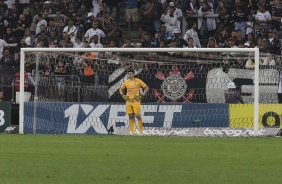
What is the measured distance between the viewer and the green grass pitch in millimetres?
13469

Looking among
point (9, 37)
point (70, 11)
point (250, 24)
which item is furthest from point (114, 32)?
point (250, 24)

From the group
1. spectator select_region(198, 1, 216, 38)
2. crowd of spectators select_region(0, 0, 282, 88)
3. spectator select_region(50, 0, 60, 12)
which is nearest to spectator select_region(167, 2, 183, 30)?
crowd of spectators select_region(0, 0, 282, 88)

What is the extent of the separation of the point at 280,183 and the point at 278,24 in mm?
20518

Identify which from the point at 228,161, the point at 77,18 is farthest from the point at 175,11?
the point at 228,161

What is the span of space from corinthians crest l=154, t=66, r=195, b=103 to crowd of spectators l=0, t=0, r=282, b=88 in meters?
2.55

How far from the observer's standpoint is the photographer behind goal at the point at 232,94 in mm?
28641

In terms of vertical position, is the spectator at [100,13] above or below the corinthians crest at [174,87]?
above

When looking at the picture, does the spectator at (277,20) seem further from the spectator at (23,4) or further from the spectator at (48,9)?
the spectator at (23,4)

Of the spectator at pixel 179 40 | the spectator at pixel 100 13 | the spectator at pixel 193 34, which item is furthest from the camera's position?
the spectator at pixel 100 13

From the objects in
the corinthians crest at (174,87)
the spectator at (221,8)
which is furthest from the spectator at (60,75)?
the spectator at (221,8)

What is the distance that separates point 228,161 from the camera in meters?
16.5

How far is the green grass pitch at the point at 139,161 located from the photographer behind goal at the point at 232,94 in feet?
19.6

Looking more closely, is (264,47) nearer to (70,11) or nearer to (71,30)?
(71,30)

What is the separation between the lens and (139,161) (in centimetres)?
A: 1636
